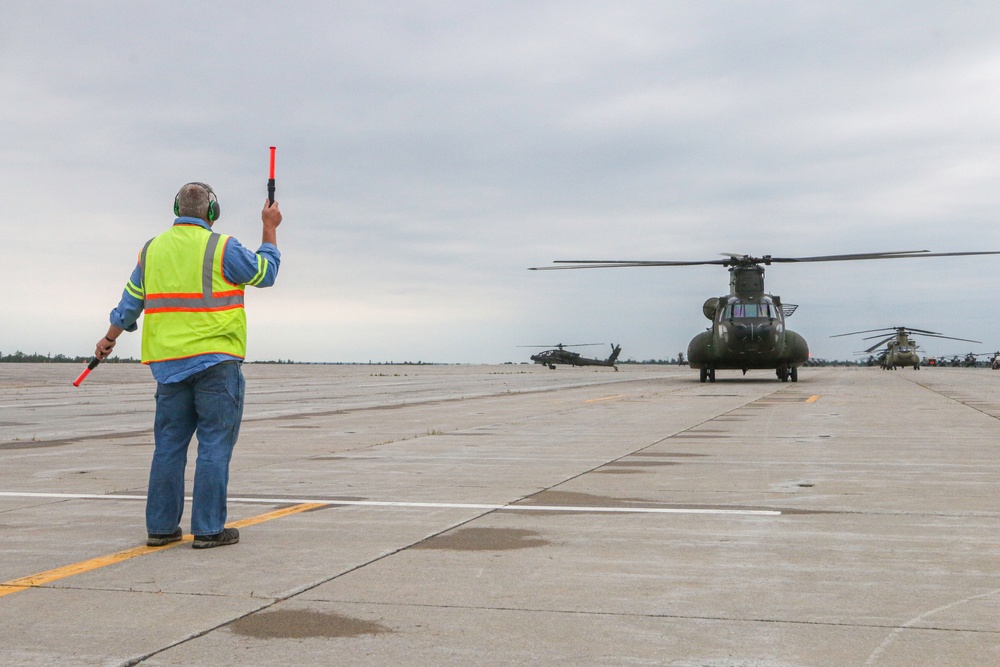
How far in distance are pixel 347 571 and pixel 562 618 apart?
1.37 metres

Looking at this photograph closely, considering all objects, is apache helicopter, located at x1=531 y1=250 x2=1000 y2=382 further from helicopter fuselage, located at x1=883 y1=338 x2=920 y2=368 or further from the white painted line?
helicopter fuselage, located at x1=883 y1=338 x2=920 y2=368

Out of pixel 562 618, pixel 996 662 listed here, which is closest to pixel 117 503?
pixel 562 618

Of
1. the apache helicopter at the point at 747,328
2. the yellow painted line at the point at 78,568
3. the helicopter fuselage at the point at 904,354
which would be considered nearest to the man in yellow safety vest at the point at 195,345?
the yellow painted line at the point at 78,568

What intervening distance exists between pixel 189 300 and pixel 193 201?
688 millimetres

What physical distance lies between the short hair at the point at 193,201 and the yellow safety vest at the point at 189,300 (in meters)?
0.14

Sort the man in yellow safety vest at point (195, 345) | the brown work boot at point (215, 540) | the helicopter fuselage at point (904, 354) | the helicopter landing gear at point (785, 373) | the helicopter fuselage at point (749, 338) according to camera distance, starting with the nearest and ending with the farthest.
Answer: the brown work boot at point (215, 540)
the man in yellow safety vest at point (195, 345)
the helicopter fuselage at point (749, 338)
the helicopter landing gear at point (785, 373)
the helicopter fuselage at point (904, 354)

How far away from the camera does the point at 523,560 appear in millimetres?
5297

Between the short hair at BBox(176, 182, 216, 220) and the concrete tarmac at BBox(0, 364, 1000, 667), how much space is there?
2.08 metres

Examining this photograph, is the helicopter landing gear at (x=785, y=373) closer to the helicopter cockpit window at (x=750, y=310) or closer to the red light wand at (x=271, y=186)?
the helicopter cockpit window at (x=750, y=310)

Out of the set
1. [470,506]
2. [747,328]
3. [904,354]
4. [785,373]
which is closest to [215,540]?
[470,506]

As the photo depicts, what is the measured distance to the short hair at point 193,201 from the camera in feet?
20.5

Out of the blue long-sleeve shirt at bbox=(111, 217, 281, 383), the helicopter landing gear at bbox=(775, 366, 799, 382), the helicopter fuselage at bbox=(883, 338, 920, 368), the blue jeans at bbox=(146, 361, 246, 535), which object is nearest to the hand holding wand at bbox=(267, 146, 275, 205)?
the blue long-sleeve shirt at bbox=(111, 217, 281, 383)

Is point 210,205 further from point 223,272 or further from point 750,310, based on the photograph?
point 750,310

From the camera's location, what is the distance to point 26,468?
983 centimetres
